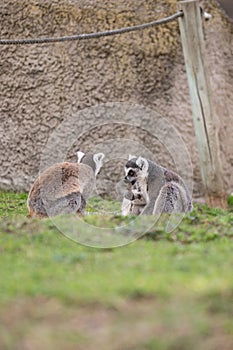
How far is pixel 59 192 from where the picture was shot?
7.32m

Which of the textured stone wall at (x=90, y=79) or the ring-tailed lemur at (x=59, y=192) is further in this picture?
the textured stone wall at (x=90, y=79)

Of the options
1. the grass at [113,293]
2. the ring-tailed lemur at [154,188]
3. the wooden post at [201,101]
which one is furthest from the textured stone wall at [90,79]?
the grass at [113,293]

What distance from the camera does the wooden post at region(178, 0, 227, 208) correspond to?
7.85 meters

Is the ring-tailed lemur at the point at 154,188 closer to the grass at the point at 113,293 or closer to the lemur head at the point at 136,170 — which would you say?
the lemur head at the point at 136,170

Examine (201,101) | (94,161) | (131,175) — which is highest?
(201,101)

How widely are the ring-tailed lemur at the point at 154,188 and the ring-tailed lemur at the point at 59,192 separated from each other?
1.67 feet

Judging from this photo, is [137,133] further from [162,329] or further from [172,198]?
[162,329]

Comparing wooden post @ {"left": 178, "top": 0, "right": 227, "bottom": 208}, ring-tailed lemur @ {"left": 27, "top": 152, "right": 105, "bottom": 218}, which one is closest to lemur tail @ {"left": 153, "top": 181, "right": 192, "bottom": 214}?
ring-tailed lemur @ {"left": 27, "top": 152, "right": 105, "bottom": 218}

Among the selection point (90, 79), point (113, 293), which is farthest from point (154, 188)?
point (113, 293)

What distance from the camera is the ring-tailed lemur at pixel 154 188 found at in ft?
23.5

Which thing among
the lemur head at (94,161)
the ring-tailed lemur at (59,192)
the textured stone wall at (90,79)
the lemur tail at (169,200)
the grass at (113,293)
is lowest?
the grass at (113,293)

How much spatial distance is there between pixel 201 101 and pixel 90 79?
195 centimetres

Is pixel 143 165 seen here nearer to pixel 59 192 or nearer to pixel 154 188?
pixel 154 188

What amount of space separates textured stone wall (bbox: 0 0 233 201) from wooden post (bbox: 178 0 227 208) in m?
1.25
